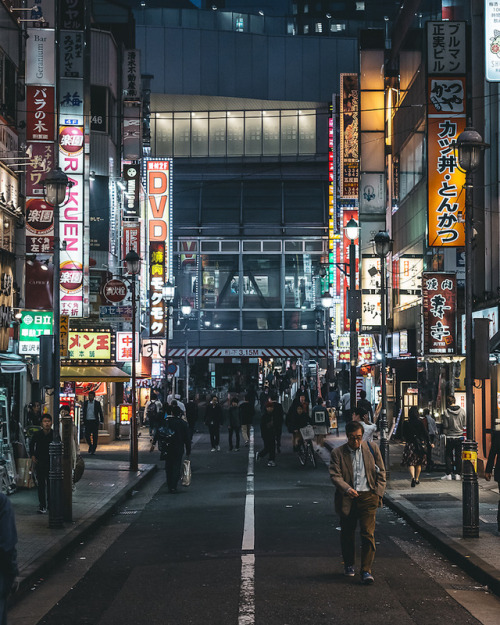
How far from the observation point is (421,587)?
1111cm

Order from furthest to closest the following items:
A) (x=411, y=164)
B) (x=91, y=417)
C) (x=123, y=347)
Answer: (x=411, y=164)
(x=123, y=347)
(x=91, y=417)

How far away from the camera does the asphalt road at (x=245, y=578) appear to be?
9.71 m

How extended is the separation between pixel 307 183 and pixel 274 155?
3.21 metres

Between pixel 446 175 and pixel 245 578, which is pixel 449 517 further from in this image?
pixel 446 175

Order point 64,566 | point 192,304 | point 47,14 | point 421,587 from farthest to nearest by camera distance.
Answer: point 192,304, point 47,14, point 64,566, point 421,587

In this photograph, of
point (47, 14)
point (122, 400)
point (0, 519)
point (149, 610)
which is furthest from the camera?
point (122, 400)

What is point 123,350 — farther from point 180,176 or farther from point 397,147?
point 180,176

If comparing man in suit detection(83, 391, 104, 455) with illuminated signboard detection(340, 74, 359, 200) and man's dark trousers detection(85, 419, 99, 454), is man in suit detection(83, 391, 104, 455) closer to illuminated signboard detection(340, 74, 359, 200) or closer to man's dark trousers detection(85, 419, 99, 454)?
man's dark trousers detection(85, 419, 99, 454)

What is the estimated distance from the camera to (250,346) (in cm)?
6397

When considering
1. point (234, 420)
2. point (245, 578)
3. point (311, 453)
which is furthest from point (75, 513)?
point (234, 420)

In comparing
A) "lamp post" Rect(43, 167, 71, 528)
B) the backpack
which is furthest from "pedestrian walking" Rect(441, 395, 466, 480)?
"lamp post" Rect(43, 167, 71, 528)

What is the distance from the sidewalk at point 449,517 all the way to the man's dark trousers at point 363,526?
4.39 feet

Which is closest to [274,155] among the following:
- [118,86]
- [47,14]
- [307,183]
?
[307,183]

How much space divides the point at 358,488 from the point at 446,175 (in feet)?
53.6
